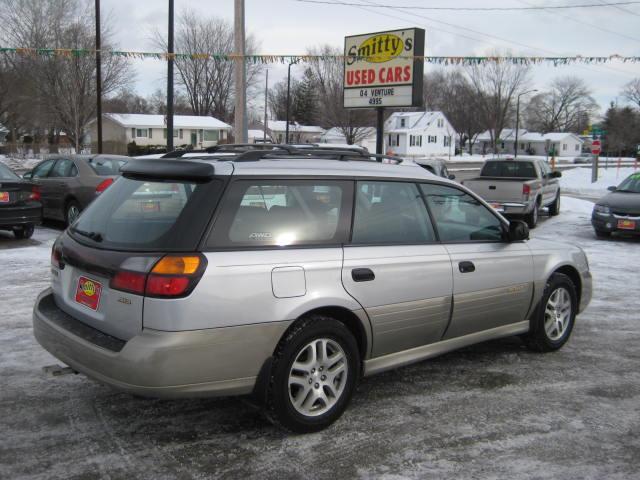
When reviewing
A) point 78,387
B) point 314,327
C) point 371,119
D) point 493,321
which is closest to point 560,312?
point 493,321

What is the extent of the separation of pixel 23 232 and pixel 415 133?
6747 centimetres

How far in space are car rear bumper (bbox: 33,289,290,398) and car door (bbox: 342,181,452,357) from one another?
2.29 ft

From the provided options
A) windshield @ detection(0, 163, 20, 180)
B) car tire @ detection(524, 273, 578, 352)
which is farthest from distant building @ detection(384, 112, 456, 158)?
car tire @ detection(524, 273, 578, 352)

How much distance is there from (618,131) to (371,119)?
157 feet

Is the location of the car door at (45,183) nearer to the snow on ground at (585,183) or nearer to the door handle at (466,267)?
the door handle at (466,267)

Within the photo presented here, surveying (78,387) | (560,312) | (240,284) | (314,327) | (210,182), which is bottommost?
(78,387)

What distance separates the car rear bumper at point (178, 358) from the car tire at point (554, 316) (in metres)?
2.73

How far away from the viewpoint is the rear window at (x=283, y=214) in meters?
3.46

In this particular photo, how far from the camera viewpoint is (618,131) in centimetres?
8731

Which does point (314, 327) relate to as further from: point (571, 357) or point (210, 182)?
point (571, 357)

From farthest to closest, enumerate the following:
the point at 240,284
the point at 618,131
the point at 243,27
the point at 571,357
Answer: the point at 618,131, the point at 243,27, the point at 571,357, the point at 240,284

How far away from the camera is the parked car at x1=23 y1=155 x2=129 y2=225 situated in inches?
468

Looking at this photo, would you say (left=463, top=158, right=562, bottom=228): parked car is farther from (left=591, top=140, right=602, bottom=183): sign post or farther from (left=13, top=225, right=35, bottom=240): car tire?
(left=591, top=140, right=602, bottom=183): sign post

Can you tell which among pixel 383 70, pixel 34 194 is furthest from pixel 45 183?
pixel 383 70
